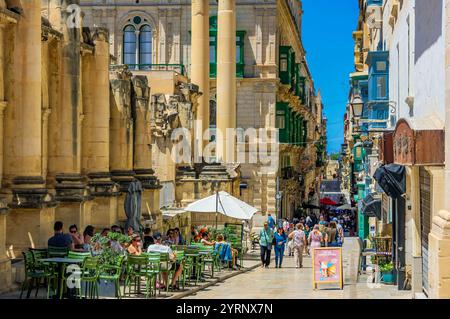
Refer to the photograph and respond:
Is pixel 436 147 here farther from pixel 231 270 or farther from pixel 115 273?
pixel 231 270

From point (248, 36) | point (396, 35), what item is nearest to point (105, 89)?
point (396, 35)

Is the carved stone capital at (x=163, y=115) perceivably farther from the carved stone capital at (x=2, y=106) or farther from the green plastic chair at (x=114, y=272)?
the green plastic chair at (x=114, y=272)

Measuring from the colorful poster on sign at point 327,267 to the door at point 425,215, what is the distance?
121 inches

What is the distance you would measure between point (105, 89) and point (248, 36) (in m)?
28.5

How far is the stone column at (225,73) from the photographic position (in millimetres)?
37125

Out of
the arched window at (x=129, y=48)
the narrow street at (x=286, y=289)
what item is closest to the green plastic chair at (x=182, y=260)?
the narrow street at (x=286, y=289)

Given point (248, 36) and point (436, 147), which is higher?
point (248, 36)

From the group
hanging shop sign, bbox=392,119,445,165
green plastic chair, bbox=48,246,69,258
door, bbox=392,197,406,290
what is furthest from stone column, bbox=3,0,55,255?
hanging shop sign, bbox=392,119,445,165

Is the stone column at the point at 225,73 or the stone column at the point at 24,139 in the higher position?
the stone column at the point at 225,73

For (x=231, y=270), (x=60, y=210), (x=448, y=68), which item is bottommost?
(x=231, y=270)

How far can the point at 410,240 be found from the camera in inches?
732

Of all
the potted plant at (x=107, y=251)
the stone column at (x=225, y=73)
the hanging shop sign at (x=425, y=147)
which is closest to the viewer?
the hanging shop sign at (x=425, y=147)

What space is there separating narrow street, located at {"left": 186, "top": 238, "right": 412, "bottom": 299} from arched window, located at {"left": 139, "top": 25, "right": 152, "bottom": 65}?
100ft

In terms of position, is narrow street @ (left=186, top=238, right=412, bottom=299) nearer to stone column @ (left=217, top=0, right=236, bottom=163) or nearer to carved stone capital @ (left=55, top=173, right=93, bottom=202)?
carved stone capital @ (left=55, top=173, right=93, bottom=202)
